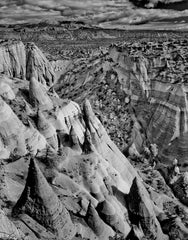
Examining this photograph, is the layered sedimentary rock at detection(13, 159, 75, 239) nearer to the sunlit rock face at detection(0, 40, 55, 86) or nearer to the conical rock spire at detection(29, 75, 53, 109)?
the conical rock spire at detection(29, 75, 53, 109)

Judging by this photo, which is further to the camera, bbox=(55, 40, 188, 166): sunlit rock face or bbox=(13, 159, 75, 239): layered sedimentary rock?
bbox=(55, 40, 188, 166): sunlit rock face

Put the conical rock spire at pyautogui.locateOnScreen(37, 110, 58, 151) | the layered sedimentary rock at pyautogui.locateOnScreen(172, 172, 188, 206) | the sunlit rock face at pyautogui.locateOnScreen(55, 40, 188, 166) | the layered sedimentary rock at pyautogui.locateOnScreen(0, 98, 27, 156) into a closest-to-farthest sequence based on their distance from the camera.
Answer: the layered sedimentary rock at pyautogui.locateOnScreen(0, 98, 27, 156), the conical rock spire at pyautogui.locateOnScreen(37, 110, 58, 151), the layered sedimentary rock at pyautogui.locateOnScreen(172, 172, 188, 206), the sunlit rock face at pyautogui.locateOnScreen(55, 40, 188, 166)

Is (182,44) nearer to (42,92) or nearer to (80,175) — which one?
(42,92)

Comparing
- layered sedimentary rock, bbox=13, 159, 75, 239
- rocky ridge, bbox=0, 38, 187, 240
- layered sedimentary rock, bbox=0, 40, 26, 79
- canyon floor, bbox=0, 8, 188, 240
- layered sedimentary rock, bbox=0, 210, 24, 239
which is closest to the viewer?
layered sedimentary rock, bbox=0, 210, 24, 239

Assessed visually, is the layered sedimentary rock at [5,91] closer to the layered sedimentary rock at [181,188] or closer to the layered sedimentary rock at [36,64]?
the layered sedimentary rock at [181,188]

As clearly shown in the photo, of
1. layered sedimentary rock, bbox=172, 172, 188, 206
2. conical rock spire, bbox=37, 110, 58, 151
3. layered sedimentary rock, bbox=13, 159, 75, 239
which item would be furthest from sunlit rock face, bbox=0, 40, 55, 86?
layered sedimentary rock, bbox=13, 159, 75, 239

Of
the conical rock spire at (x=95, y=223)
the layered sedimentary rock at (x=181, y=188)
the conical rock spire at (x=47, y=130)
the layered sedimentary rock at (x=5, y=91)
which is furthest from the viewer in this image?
the layered sedimentary rock at (x=181, y=188)

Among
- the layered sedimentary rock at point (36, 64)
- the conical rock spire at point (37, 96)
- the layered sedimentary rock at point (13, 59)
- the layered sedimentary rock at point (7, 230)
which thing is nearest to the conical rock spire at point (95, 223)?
the layered sedimentary rock at point (7, 230)

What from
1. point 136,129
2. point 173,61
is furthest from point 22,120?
point 173,61
